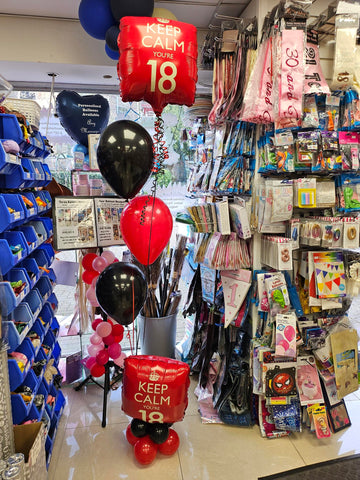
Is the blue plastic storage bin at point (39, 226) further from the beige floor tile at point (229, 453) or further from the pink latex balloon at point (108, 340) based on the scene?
the beige floor tile at point (229, 453)

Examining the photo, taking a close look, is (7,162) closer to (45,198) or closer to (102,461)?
(45,198)

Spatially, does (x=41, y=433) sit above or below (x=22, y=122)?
below

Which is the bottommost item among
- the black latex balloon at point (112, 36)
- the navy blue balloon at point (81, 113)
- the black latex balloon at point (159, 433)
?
the black latex balloon at point (159, 433)

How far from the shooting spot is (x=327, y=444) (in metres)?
2.26

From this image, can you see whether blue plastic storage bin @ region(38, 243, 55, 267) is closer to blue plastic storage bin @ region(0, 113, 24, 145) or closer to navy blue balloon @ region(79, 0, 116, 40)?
blue plastic storage bin @ region(0, 113, 24, 145)

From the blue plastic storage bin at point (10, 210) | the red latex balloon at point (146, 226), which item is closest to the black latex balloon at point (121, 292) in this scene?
the red latex balloon at point (146, 226)

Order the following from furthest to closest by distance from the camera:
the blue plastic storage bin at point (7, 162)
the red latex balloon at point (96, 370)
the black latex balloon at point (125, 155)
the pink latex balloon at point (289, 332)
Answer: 1. the red latex balloon at point (96, 370)
2. the pink latex balloon at point (289, 332)
3. the black latex balloon at point (125, 155)
4. the blue plastic storage bin at point (7, 162)

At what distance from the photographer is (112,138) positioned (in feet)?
5.86

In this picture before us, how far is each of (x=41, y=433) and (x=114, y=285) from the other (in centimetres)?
80

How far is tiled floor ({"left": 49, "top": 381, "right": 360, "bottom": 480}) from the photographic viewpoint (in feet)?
6.65

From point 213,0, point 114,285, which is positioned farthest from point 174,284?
point 213,0

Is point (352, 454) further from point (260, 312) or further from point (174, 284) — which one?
point (174, 284)

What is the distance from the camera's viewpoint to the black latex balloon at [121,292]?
6.43 feet

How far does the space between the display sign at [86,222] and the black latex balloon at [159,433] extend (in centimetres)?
126
